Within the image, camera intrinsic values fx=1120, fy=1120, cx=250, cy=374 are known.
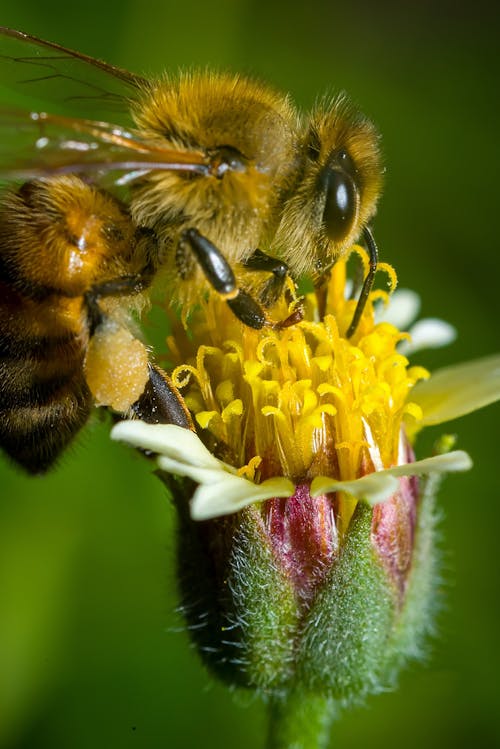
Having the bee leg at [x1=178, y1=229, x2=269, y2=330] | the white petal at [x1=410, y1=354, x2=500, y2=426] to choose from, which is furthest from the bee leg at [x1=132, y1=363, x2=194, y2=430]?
the white petal at [x1=410, y1=354, x2=500, y2=426]

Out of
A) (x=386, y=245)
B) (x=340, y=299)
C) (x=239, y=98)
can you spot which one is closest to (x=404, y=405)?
(x=340, y=299)

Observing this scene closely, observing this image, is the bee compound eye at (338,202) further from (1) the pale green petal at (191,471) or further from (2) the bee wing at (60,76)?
(2) the bee wing at (60,76)

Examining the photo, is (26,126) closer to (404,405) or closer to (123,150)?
(123,150)

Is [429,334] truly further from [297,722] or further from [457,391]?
[297,722]

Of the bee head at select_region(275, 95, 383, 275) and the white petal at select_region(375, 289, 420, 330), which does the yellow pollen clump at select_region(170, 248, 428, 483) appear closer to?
the bee head at select_region(275, 95, 383, 275)

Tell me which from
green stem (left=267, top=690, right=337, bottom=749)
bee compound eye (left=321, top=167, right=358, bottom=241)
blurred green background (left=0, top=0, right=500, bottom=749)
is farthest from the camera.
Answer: blurred green background (left=0, top=0, right=500, bottom=749)

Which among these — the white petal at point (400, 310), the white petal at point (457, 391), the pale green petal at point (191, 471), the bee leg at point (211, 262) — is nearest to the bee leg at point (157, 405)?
the pale green petal at point (191, 471)
